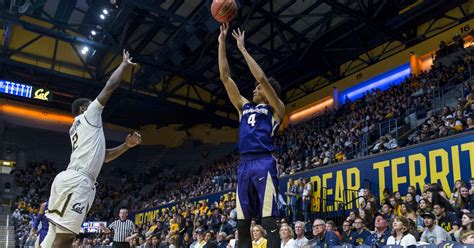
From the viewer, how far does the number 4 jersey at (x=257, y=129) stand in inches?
170

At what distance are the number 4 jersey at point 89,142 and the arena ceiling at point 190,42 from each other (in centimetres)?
1312

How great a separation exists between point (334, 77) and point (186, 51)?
7.89 meters

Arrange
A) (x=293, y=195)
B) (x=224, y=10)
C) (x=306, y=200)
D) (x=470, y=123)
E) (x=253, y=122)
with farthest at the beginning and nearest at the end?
(x=293, y=195)
(x=306, y=200)
(x=470, y=123)
(x=224, y=10)
(x=253, y=122)

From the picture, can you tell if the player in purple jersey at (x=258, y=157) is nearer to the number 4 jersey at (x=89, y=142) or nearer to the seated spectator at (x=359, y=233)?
the number 4 jersey at (x=89, y=142)

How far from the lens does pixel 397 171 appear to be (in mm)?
12875

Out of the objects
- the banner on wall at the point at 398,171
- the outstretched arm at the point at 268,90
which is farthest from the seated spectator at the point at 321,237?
the outstretched arm at the point at 268,90

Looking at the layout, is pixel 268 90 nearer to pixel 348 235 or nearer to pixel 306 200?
pixel 348 235

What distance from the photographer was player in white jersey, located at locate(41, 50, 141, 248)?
4289mm

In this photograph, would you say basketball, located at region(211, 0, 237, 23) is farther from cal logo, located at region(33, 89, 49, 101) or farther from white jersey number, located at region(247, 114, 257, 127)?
cal logo, located at region(33, 89, 49, 101)

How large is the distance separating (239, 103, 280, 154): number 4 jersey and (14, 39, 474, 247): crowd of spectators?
3142mm

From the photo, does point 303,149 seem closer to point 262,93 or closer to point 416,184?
point 416,184

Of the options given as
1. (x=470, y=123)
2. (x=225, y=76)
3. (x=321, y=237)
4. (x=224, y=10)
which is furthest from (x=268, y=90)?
(x=470, y=123)

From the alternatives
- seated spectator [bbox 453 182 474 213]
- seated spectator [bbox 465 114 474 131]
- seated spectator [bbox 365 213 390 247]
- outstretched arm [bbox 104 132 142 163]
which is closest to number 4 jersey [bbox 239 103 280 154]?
outstretched arm [bbox 104 132 142 163]

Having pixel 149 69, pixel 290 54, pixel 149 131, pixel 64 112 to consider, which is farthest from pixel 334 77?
pixel 64 112
